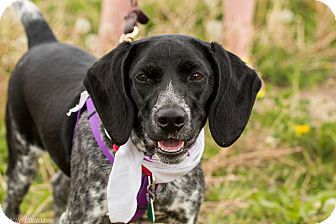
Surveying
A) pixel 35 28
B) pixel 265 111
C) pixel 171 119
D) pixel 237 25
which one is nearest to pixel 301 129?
pixel 265 111

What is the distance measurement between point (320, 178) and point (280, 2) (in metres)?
3.17

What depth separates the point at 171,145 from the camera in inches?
135

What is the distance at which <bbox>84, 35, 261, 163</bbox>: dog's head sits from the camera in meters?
3.34

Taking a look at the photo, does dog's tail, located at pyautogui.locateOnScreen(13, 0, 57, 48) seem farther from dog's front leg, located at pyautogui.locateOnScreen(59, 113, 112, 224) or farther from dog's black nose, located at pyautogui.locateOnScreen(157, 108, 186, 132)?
dog's black nose, located at pyautogui.locateOnScreen(157, 108, 186, 132)

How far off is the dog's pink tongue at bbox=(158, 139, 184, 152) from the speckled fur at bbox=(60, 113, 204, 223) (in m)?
0.43

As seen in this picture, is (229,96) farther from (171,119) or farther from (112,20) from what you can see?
(112,20)

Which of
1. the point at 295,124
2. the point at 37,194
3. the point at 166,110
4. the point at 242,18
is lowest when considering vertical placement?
the point at 37,194

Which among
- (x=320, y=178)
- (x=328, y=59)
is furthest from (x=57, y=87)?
(x=328, y=59)

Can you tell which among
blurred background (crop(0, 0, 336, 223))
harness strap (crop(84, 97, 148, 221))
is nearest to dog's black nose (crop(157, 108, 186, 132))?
harness strap (crop(84, 97, 148, 221))

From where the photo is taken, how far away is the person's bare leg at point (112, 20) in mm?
5953

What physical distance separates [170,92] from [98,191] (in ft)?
2.37

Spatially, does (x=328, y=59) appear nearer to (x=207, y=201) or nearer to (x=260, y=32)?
(x=260, y=32)

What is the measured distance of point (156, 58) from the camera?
344cm

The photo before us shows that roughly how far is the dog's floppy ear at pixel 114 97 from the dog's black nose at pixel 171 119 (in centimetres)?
29
